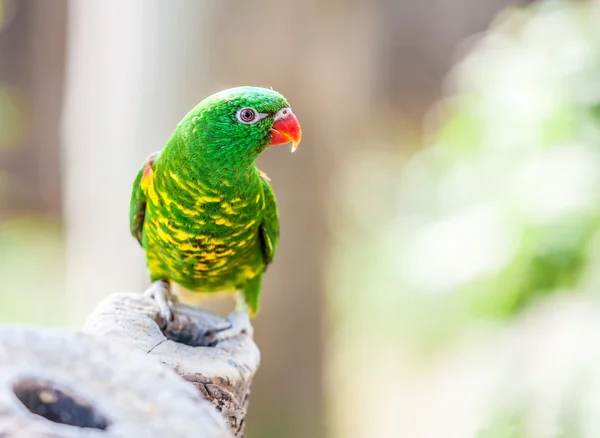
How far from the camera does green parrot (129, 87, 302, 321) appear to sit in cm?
192

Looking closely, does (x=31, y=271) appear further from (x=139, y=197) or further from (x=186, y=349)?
(x=186, y=349)

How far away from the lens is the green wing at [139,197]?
87.3 inches

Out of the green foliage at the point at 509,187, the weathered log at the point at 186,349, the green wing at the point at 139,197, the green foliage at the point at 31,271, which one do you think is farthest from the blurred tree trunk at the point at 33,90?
the weathered log at the point at 186,349

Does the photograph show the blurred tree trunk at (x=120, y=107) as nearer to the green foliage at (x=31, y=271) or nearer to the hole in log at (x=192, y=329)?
the hole in log at (x=192, y=329)

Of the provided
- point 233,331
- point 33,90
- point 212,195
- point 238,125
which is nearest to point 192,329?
point 233,331

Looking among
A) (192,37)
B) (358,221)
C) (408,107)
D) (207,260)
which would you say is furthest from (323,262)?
(408,107)

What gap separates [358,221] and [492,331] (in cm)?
232

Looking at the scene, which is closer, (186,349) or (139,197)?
(186,349)

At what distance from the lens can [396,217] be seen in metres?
6.18

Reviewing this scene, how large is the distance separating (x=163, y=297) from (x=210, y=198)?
1.16 feet

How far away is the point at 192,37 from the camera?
359 centimetres

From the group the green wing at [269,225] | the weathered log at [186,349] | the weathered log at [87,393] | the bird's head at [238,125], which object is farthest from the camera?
the green wing at [269,225]

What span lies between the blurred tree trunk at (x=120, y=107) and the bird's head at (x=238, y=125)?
1708mm

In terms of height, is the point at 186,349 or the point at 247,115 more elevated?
the point at 247,115
